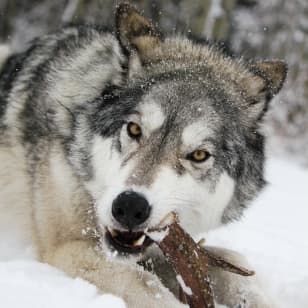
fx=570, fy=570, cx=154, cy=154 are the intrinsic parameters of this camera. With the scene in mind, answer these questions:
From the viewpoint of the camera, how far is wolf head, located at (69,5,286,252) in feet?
9.79

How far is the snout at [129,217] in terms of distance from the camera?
9.12 ft

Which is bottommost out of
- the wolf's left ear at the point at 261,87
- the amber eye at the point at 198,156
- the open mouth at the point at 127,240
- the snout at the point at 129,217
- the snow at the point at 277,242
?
the snow at the point at 277,242

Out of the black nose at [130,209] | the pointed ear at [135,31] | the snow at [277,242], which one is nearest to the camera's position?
the black nose at [130,209]

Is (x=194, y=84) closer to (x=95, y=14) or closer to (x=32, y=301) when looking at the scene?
(x=32, y=301)

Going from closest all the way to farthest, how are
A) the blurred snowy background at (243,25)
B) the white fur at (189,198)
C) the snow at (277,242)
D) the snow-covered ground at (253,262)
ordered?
the snow-covered ground at (253,262) < the white fur at (189,198) < the snow at (277,242) < the blurred snowy background at (243,25)

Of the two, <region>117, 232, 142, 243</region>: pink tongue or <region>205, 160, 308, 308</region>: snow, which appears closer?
<region>117, 232, 142, 243</region>: pink tongue

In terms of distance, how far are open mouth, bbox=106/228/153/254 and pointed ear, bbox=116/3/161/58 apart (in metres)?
1.25

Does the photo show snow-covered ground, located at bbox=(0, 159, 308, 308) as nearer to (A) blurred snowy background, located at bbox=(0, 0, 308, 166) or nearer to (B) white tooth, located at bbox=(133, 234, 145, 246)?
(B) white tooth, located at bbox=(133, 234, 145, 246)

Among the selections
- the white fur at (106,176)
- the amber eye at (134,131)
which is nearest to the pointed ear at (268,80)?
the amber eye at (134,131)

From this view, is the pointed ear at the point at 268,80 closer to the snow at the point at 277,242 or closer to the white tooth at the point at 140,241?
the snow at the point at 277,242

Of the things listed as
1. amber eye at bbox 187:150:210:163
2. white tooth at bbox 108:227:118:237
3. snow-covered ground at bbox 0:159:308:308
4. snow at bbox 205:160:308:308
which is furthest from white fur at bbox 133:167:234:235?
snow at bbox 205:160:308:308

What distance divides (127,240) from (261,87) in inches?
56.9

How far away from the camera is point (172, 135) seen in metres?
3.21

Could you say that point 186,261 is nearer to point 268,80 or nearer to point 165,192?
point 165,192
